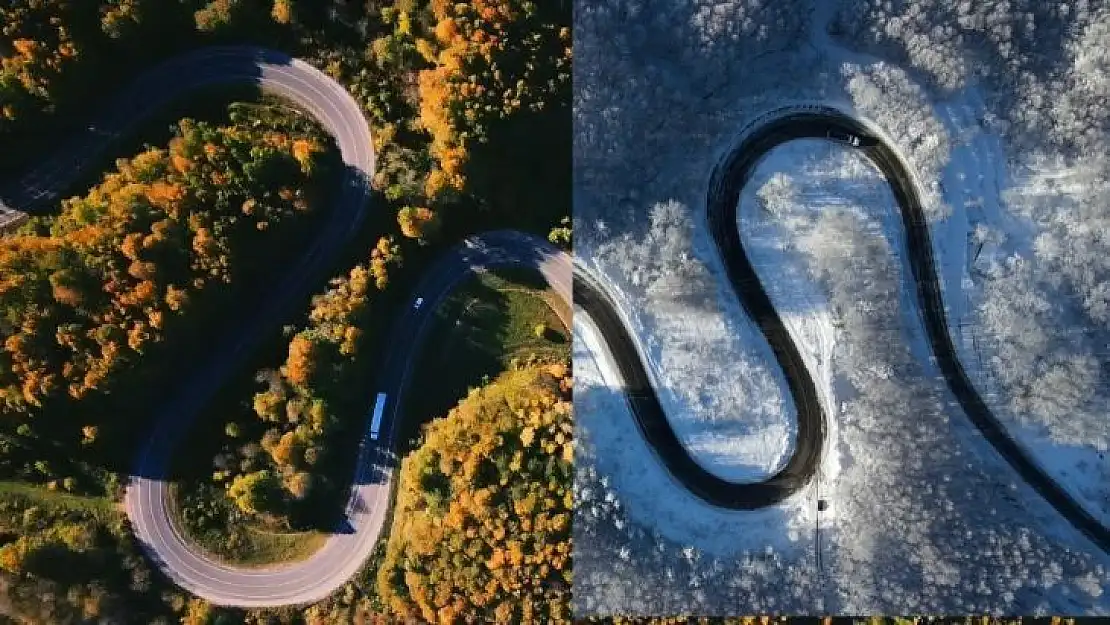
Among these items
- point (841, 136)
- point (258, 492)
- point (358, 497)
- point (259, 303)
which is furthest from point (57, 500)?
point (841, 136)

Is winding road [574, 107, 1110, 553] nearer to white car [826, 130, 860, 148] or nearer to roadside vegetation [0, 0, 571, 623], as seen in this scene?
white car [826, 130, 860, 148]

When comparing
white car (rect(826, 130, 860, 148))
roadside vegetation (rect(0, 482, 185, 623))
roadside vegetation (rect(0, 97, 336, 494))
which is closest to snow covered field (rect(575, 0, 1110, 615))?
white car (rect(826, 130, 860, 148))

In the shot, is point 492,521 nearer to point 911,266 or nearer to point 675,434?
point 675,434

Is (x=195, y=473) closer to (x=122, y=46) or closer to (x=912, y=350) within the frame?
(x=122, y=46)

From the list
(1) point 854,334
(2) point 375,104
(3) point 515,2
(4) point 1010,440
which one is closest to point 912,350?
(1) point 854,334

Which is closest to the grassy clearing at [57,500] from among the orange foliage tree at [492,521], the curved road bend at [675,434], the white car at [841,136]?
the orange foliage tree at [492,521]

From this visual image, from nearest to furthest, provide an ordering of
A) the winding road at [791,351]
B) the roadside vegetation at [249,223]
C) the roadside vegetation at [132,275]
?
1. the roadside vegetation at [132,275]
2. the roadside vegetation at [249,223]
3. the winding road at [791,351]

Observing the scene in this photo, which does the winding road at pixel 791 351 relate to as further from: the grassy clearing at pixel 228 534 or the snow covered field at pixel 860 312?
the grassy clearing at pixel 228 534
